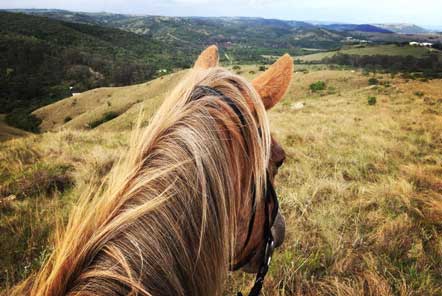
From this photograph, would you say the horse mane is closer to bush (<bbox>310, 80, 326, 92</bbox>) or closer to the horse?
the horse

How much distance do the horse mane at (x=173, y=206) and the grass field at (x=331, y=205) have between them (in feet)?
3.65

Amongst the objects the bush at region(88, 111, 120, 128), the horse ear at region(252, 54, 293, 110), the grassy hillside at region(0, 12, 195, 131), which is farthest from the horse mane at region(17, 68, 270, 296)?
the grassy hillside at region(0, 12, 195, 131)

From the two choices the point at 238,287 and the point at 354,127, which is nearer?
the point at 238,287

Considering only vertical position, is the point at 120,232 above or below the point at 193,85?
below

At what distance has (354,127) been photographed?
798cm

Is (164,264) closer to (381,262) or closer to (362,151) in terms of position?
(381,262)

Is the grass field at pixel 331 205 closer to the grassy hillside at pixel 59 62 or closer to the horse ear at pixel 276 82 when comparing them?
the horse ear at pixel 276 82

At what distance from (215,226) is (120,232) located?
23 centimetres

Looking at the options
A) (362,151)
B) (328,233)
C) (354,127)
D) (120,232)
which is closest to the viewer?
(120,232)

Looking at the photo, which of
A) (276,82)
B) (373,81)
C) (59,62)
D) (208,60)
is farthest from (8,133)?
(59,62)

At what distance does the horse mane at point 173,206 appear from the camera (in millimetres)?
627

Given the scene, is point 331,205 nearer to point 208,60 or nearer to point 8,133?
point 208,60

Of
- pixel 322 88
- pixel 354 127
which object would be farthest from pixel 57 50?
pixel 354 127

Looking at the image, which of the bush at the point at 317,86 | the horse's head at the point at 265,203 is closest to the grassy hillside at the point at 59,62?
the bush at the point at 317,86
